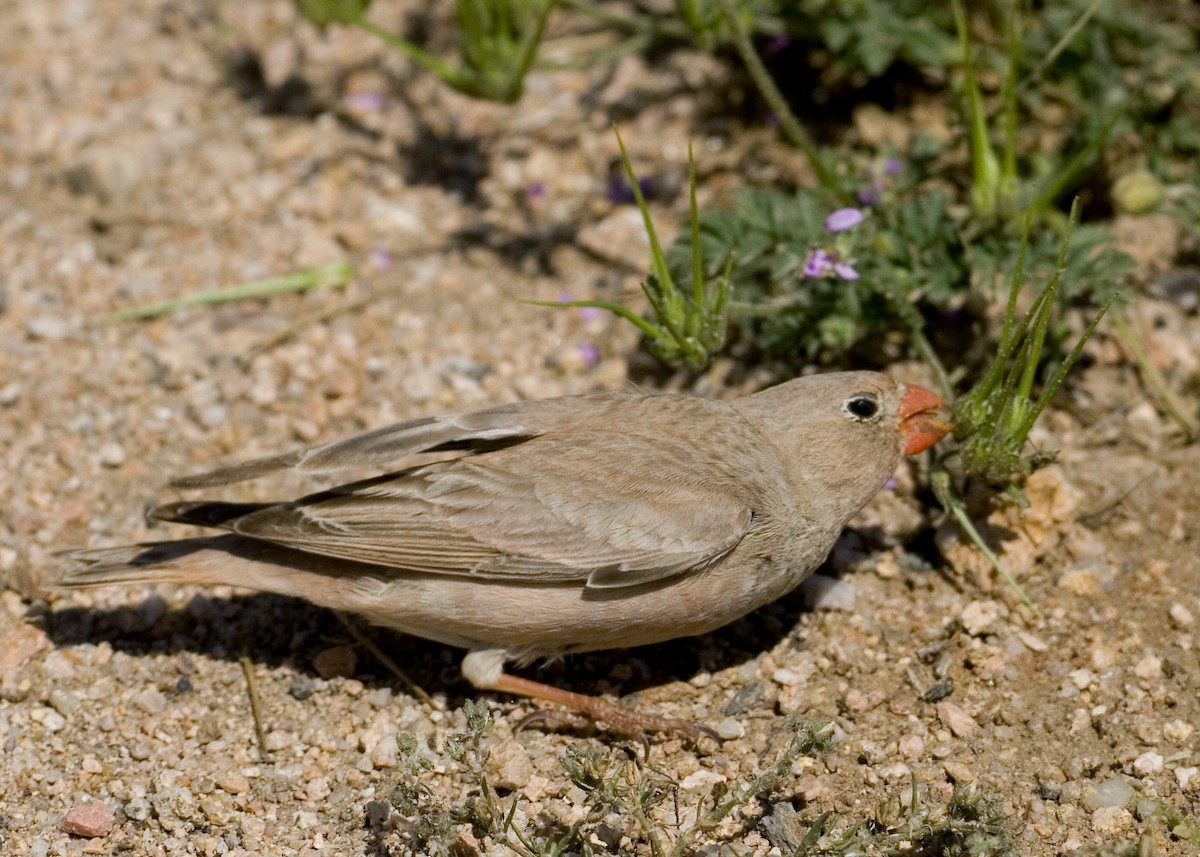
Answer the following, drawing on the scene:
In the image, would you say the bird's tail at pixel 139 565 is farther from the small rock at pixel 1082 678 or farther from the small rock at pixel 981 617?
the small rock at pixel 1082 678

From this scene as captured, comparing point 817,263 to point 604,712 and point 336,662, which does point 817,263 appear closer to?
point 604,712

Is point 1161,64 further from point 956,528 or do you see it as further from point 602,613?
point 602,613

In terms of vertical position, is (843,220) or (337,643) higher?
(843,220)

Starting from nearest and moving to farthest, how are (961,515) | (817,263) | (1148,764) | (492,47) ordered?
(1148,764) → (961,515) → (817,263) → (492,47)

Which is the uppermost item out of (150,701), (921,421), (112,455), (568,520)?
(568,520)

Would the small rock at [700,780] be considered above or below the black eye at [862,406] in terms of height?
below

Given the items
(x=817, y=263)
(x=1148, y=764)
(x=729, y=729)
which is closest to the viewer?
(x=1148, y=764)

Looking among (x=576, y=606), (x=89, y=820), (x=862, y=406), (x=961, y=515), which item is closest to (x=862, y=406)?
(x=862, y=406)

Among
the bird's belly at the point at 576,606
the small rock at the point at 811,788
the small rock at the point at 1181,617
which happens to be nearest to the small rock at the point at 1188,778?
the small rock at the point at 1181,617
